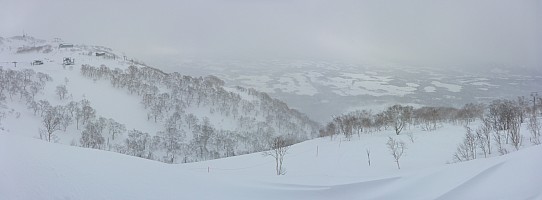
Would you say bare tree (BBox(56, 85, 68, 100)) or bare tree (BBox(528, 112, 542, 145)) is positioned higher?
bare tree (BBox(56, 85, 68, 100))

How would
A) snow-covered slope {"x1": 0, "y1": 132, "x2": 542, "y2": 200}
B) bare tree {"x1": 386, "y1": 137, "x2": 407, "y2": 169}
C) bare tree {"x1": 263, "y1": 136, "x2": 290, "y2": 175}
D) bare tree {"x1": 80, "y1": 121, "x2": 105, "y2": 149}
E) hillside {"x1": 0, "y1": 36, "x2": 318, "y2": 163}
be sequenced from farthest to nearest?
hillside {"x1": 0, "y1": 36, "x2": 318, "y2": 163}, bare tree {"x1": 80, "y1": 121, "x2": 105, "y2": 149}, bare tree {"x1": 386, "y1": 137, "x2": 407, "y2": 169}, bare tree {"x1": 263, "y1": 136, "x2": 290, "y2": 175}, snow-covered slope {"x1": 0, "y1": 132, "x2": 542, "y2": 200}

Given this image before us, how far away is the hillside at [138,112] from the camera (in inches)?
3388

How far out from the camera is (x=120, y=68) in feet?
466

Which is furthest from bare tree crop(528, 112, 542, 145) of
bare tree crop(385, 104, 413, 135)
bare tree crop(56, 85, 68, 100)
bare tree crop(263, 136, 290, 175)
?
bare tree crop(56, 85, 68, 100)

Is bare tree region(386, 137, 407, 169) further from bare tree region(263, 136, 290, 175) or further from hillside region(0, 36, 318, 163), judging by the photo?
hillside region(0, 36, 318, 163)

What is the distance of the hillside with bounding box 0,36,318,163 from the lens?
86.1 m

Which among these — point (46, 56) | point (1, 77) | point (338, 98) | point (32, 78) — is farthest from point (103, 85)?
point (338, 98)

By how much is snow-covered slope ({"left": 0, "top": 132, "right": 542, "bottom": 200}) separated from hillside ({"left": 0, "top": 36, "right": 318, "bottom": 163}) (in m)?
62.7

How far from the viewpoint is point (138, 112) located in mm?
111750

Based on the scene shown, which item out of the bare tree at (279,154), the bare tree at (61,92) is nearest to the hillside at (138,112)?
the bare tree at (61,92)

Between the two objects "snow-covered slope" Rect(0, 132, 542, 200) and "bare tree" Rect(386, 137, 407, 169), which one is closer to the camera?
"snow-covered slope" Rect(0, 132, 542, 200)

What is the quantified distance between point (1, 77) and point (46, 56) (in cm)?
6385

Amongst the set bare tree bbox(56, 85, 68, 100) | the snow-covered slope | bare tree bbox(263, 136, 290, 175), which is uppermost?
bare tree bbox(56, 85, 68, 100)

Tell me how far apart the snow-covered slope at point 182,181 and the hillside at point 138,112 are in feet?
206
